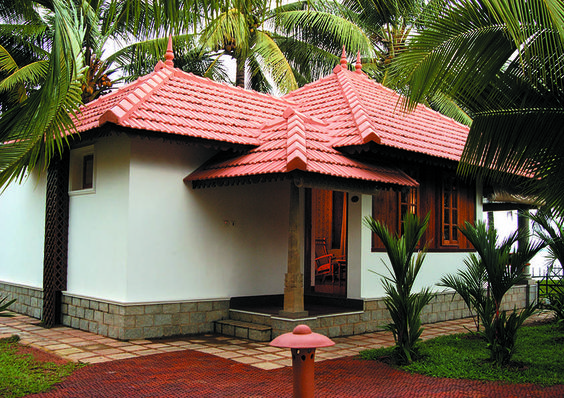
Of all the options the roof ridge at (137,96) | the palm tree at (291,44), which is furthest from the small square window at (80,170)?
the palm tree at (291,44)

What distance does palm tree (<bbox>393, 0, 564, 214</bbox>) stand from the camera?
5863 millimetres

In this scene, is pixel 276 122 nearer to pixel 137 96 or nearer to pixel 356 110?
pixel 356 110

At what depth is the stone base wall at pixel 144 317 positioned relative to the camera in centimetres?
890

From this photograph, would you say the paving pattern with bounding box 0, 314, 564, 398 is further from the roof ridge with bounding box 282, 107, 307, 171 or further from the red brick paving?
the roof ridge with bounding box 282, 107, 307, 171

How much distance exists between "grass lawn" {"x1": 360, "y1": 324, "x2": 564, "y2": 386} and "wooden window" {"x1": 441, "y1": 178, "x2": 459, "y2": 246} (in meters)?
3.03

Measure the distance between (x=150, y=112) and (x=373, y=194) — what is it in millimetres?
4027

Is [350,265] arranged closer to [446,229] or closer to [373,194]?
[373,194]

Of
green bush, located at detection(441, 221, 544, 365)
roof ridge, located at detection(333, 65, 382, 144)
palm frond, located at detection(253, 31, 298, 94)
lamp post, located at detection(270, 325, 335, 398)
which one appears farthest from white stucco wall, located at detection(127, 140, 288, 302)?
palm frond, located at detection(253, 31, 298, 94)

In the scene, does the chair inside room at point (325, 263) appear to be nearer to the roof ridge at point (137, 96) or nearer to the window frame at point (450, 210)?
the window frame at point (450, 210)

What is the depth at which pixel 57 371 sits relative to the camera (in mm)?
6746

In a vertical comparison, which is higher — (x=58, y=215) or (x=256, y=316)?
(x=58, y=215)

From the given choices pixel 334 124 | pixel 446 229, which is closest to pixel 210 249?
pixel 334 124

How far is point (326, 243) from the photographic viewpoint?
13047 millimetres

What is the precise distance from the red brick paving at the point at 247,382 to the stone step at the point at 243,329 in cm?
141
